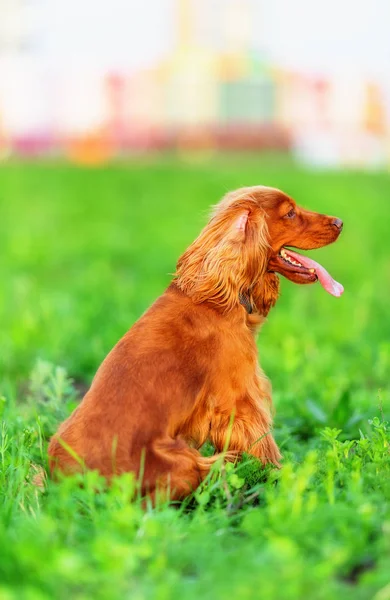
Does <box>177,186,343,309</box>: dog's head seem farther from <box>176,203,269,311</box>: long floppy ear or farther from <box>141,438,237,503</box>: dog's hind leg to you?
<box>141,438,237,503</box>: dog's hind leg

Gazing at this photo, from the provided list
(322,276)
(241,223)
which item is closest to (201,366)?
(241,223)

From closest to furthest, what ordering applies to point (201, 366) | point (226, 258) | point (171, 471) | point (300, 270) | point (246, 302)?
point (171, 471)
point (201, 366)
point (226, 258)
point (246, 302)
point (300, 270)

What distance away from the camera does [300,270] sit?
11.5 ft

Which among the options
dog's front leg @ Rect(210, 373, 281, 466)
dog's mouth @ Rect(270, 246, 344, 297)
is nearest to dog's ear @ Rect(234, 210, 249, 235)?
dog's mouth @ Rect(270, 246, 344, 297)

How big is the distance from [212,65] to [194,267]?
5325cm

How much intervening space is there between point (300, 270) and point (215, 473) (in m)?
0.88

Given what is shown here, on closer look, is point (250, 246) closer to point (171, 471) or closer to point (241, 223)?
point (241, 223)

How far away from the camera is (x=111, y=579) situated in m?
2.24

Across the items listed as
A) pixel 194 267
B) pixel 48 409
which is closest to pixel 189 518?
pixel 194 267

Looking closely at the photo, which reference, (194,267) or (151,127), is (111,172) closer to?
(194,267)

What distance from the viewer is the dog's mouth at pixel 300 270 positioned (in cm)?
351

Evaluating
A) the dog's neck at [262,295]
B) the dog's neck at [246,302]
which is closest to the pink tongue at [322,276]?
the dog's neck at [262,295]

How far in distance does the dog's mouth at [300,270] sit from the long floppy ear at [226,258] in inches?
4.4

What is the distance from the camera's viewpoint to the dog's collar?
3.38m
